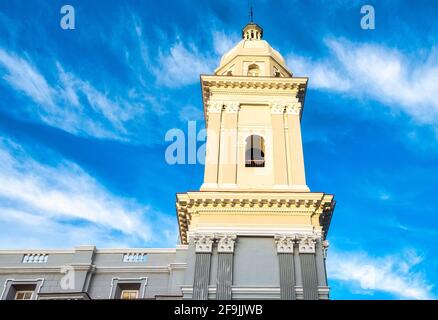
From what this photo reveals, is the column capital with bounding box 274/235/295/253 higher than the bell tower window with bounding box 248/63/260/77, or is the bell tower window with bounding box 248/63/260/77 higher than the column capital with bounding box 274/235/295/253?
the bell tower window with bounding box 248/63/260/77

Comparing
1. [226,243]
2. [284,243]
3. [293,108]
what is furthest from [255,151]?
[226,243]

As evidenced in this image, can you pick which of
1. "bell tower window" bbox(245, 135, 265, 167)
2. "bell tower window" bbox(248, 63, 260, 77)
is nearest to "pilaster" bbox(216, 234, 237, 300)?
"bell tower window" bbox(245, 135, 265, 167)

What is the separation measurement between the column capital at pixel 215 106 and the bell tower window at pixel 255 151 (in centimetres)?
298

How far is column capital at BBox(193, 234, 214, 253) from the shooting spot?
23.0 metres

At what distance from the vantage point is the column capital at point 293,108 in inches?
1184

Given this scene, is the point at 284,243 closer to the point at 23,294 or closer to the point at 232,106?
the point at 232,106

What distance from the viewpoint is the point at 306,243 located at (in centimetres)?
2319

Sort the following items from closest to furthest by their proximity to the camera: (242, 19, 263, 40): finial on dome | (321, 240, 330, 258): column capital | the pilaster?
the pilaster < (321, 240, 330, 258): column capital < (242, 19, 263, 40): finial on dome

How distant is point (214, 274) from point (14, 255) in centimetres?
1264

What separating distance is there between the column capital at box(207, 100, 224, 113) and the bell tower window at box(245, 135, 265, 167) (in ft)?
9.78

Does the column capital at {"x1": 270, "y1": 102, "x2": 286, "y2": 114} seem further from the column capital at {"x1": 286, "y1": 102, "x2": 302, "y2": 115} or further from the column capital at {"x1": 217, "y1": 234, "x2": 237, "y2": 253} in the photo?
the column capital at {"x1": 217, "y1": 234, "x2": 237, "y2": 253}

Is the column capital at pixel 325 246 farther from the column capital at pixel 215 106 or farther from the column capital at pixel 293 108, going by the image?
the column capital at pixel 215 106
